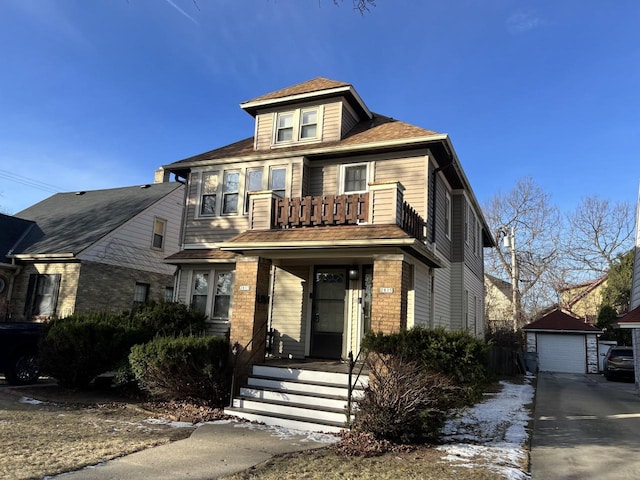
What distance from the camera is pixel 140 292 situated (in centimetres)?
1941

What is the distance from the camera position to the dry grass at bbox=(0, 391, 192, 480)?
550 centimetres

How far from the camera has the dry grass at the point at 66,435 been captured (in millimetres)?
5500

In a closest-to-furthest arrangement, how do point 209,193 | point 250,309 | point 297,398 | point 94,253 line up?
point 297,398 < point 250,309 < point 209,193 < point 94,253

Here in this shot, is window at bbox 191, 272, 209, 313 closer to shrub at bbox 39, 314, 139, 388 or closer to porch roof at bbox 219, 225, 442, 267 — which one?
shrub at bbox 39, 314, 139, 388

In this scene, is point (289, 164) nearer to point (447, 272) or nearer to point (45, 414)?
point (447, 272)

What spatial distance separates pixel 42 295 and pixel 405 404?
15714 mm

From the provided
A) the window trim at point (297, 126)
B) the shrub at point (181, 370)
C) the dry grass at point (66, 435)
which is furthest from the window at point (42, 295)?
the window trim at point (297, 126)

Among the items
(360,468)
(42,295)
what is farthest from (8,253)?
(360,468)

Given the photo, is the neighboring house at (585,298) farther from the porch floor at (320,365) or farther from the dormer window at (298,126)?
the porch floor at (320,365)

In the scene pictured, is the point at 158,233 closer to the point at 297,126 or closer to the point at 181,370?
the point at 297,126

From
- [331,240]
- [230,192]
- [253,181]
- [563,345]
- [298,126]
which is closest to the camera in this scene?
[331,240]

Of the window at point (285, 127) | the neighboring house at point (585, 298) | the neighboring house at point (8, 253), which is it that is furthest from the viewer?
the neighboring house at point (585, 298)

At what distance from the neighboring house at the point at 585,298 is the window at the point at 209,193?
29013mm

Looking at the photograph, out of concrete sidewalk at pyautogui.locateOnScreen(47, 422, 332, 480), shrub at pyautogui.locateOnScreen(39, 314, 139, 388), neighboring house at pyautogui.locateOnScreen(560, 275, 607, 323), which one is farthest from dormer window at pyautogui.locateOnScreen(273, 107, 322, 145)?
neighboring house at pyautogui.locateOnScreen(560, 275, 607, 323)
